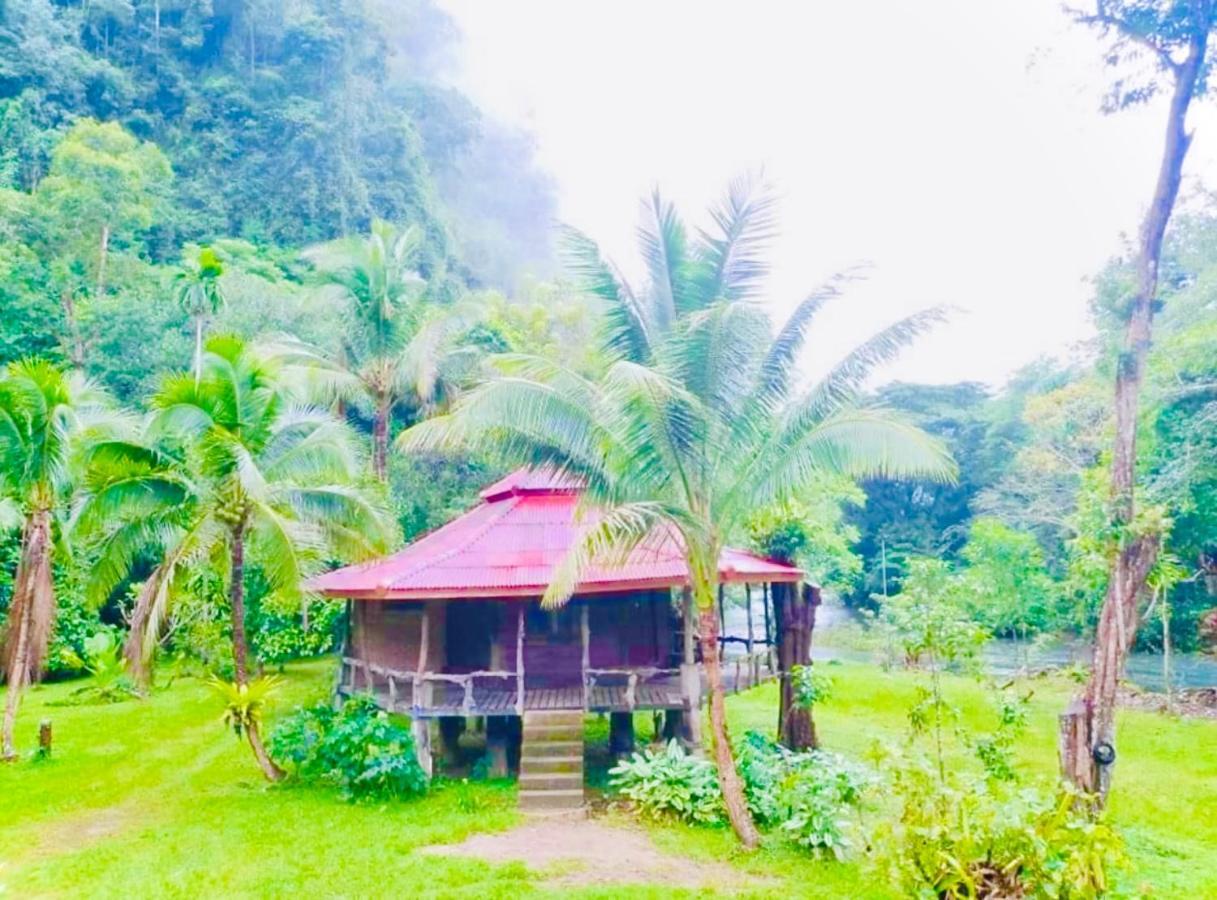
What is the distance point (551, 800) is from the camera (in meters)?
10.8

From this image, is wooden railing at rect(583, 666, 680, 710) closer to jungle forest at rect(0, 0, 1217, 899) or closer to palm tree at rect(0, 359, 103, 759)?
jungle forest at rect(0, 0, 1217, 899)

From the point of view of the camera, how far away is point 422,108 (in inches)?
1857

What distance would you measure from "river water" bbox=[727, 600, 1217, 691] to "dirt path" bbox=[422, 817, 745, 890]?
45.6ft

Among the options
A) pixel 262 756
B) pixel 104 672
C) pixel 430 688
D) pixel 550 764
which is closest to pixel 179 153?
pixel 104 672

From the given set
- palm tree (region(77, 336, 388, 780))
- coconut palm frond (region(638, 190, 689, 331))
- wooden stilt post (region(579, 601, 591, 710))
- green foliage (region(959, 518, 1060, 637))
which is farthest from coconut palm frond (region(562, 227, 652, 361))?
green foliage (region(959, 518, 1060, 637))

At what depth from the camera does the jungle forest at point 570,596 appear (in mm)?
8578

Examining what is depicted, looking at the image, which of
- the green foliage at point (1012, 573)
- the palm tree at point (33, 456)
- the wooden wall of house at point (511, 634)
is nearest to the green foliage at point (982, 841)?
the wooden wall of house at point (511, 634)

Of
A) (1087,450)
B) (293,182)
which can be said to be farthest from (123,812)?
(293,182)

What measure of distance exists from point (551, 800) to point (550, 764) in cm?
51

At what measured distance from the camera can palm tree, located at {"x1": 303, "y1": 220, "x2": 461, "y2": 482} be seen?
19953 millimetres

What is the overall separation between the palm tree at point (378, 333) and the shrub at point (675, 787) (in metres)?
11.4

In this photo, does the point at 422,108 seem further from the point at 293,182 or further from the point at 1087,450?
the point at 1087,450

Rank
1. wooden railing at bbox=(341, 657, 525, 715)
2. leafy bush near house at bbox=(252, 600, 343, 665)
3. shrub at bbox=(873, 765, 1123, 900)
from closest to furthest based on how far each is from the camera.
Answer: shrub at bbox=(873, 765, 1123, 900), wooden railing at bbox=(341, 657, 525, 715), leafy bush near house at bbox=(252, 600, 343, 665)

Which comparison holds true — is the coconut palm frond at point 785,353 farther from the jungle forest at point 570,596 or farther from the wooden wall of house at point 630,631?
the wooden wall of house at point 630,631
